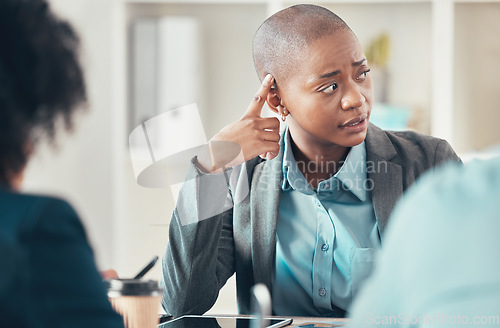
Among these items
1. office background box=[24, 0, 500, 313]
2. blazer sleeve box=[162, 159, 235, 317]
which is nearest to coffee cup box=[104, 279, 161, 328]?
blazer sleeve box=[162, 159, 235, 317]

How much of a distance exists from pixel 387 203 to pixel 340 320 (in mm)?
363

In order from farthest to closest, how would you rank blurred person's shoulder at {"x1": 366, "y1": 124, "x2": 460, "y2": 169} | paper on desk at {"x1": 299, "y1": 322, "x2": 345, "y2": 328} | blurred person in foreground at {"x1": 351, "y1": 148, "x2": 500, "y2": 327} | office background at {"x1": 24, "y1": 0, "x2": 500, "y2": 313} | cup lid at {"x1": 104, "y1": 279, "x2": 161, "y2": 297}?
office background at {"x1": 24, "y1": 0, "x2": 500, "y2": 313} → blurred person's shoulder at {"x1": 366, "y1": 124, "x2": 460, "y2": 169} → paper on desk at {"x1": 299, "y1": 322, "x2": 345, "y2": 328} → cup lid at {"x1": 104, "y1": 279, "x2": 161, "y2": 297} → blurred person in foreground at {"x1": 351, "y1": 148, "x2": 500, "y2": 327}

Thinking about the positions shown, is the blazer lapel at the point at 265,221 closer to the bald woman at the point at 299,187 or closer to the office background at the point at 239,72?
the bald woman at the point at 299,187

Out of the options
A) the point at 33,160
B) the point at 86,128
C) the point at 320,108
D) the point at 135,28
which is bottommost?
the point at 33,160

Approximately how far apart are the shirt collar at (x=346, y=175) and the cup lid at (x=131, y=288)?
0.70 m

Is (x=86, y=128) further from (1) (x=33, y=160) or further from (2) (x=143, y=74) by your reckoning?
(1) (x=33, y=160)

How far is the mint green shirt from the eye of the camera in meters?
1.52

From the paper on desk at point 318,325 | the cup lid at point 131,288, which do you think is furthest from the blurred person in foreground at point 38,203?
the paper on desk at point 318,325

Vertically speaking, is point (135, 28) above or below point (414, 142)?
above

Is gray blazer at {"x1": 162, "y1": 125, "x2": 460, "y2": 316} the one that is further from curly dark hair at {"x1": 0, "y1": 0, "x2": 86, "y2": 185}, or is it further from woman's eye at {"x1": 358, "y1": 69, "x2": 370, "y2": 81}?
curly dark hair at {"x1": 0, "y1": 0, "x2": 86, "y2": 185}

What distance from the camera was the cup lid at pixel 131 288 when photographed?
100cm

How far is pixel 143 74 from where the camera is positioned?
2.94 meters

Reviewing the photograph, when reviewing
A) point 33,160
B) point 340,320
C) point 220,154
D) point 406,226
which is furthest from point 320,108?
point 406,226

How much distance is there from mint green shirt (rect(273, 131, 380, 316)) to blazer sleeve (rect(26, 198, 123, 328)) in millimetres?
907
